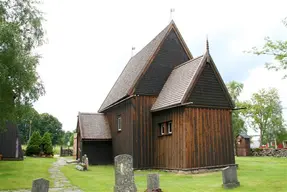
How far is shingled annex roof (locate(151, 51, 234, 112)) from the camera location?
19031 millimetres

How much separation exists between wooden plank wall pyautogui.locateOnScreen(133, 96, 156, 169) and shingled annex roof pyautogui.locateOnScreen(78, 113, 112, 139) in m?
6.80

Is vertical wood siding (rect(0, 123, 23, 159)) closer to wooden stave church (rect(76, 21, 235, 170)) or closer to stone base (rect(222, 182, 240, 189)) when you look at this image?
wooden stave church (rect(76, 21, 235, 170))

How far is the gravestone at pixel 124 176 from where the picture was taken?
34.3ft

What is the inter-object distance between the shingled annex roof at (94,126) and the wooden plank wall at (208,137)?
11.2m

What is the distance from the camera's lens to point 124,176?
1059 centimetres

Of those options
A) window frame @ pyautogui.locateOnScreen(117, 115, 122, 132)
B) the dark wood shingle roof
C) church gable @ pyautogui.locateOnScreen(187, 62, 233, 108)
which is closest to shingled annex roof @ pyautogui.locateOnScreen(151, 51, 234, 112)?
the dark wood shingle roof

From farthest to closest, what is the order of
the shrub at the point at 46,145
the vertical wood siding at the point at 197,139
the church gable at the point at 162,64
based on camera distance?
1. the shrub at the point at 46,145
2. the church gable at the point at 162,64
3. the vertical wood siding at the point at 197,139

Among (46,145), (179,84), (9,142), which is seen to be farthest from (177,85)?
(46,145)

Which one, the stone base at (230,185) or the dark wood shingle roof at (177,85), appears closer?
the stone base at (230,185)

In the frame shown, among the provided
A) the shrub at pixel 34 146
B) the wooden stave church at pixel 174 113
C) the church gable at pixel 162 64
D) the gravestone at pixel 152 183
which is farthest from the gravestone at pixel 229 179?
the shrub at pixel 34 146

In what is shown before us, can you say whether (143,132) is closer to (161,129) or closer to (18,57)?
(161,129)

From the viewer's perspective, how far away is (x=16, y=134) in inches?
1206

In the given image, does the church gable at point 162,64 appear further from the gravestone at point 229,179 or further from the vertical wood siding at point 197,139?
the gravestone at point 229,179

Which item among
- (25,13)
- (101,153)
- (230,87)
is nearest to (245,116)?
(230,87)
